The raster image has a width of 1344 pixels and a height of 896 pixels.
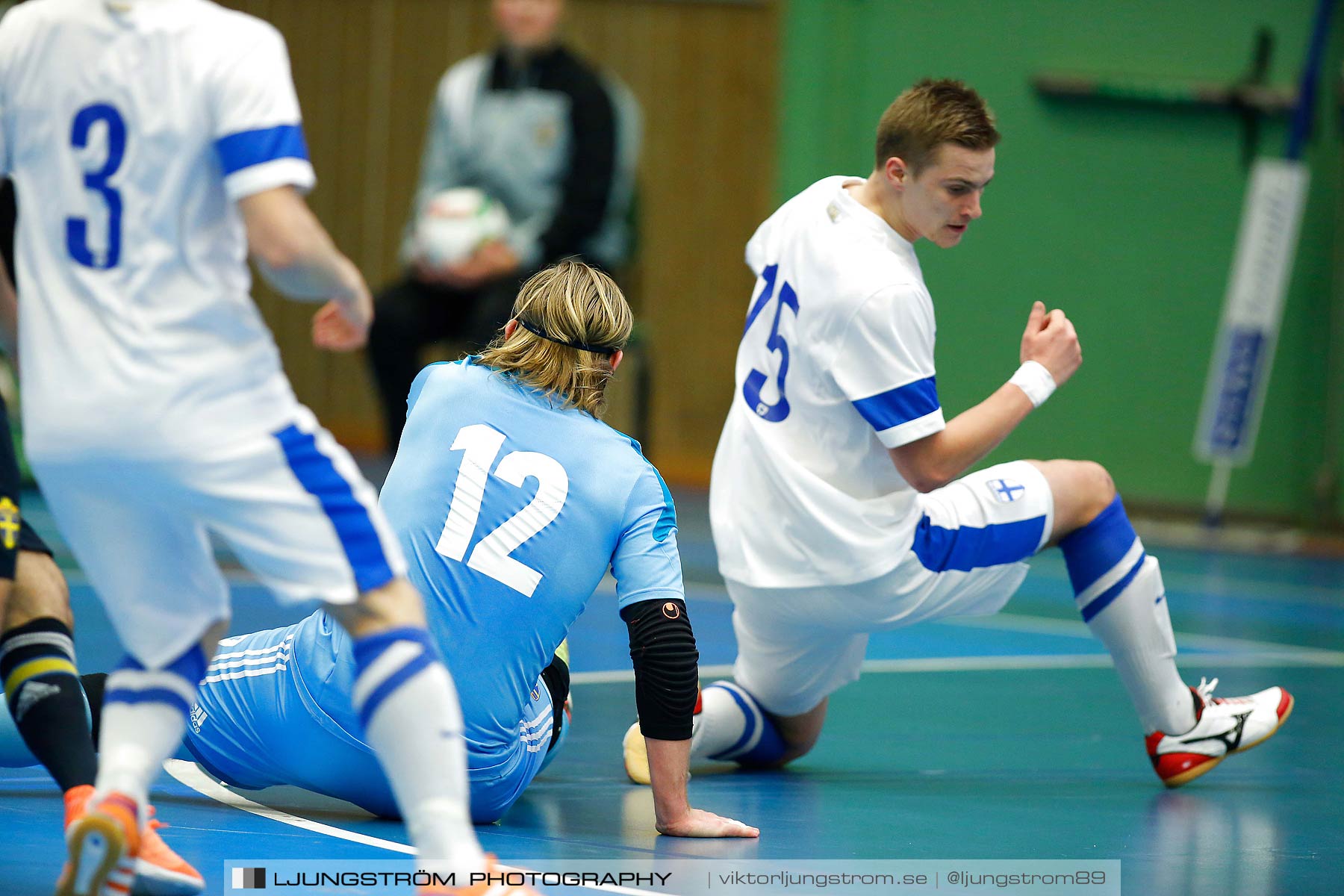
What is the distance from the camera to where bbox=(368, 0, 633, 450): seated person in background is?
7684 millimetres

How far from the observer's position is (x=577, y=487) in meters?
3.56

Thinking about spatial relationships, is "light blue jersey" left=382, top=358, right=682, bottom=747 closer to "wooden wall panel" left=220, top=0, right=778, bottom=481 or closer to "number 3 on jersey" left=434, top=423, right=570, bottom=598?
"number 3 on jersey" left=434, top=423, right=570, bottom=598

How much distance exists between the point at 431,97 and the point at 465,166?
655 cm

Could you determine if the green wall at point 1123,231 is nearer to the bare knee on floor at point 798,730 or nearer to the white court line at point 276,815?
the bare knee on floor at point 798,730

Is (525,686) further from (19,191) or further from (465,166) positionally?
(465,166)

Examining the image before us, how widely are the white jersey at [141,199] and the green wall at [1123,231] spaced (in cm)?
948

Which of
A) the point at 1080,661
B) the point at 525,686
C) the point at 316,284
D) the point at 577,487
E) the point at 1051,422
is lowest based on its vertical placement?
the point at 1051,422

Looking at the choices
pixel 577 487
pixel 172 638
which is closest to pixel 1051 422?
pixel 577 487

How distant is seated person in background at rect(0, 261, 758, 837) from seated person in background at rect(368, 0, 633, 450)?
13.2 feet

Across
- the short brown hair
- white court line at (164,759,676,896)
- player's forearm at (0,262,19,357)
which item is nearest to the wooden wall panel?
the short brown hair

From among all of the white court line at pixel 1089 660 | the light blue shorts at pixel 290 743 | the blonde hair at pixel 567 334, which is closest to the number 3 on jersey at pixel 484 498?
the blonde hair at pixel 567 334

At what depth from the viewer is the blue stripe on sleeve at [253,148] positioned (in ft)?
8.41

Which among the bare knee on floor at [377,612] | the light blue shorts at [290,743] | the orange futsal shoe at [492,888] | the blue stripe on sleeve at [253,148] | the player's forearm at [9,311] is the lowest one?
the light blue shorts at [290,743]

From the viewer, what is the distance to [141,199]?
262 cm
